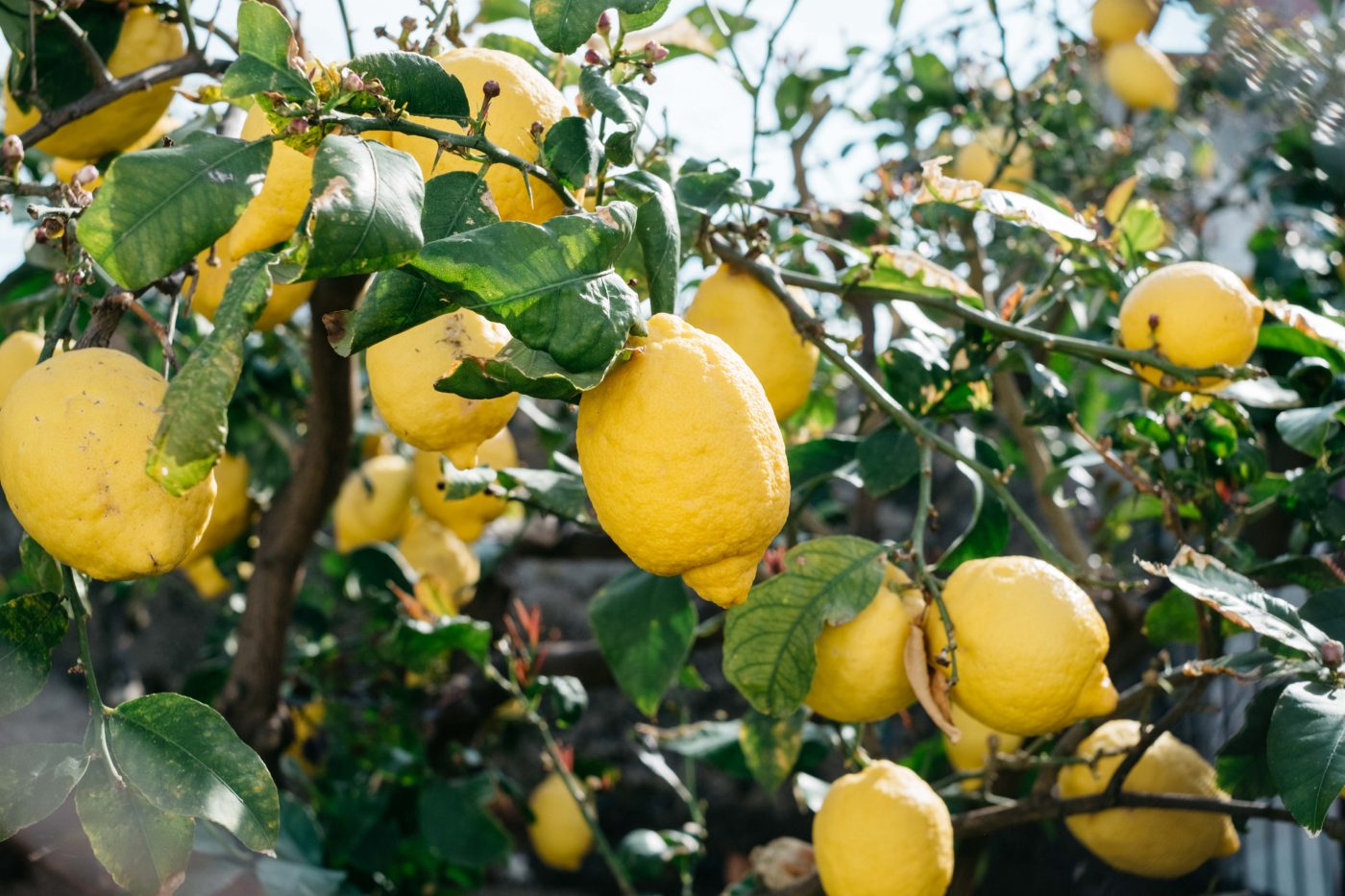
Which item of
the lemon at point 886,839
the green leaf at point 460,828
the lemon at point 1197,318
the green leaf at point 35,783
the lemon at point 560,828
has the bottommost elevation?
the lemon at point 560,828

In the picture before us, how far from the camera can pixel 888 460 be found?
1046mm

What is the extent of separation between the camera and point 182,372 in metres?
0.50

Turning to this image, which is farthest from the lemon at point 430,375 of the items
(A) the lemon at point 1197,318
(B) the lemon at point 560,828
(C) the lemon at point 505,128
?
(B) the lemon at point 560,828

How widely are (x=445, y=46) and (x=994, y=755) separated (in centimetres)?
87

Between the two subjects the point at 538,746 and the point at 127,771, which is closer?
the point at 127,771

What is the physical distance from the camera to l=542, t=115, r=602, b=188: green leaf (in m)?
0.64

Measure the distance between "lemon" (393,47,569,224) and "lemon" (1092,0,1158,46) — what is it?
172cm

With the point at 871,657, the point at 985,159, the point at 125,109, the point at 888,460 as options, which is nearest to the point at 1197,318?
the point at 888,460

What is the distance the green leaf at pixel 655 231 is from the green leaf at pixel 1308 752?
0.51m

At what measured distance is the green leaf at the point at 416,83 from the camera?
0.59 meters

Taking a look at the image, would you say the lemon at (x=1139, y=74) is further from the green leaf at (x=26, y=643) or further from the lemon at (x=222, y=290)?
the green leaf at (x=26, y=643)

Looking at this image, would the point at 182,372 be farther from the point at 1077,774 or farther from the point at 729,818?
the point at 729,818

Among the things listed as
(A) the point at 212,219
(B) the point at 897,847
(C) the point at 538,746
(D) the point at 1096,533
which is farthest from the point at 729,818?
(A) the point at 212,219

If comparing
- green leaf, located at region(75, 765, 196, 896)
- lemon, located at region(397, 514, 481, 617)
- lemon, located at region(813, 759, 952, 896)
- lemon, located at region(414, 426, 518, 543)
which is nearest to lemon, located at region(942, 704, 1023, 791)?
lemon, located at region(813, 759, 952, 896)
